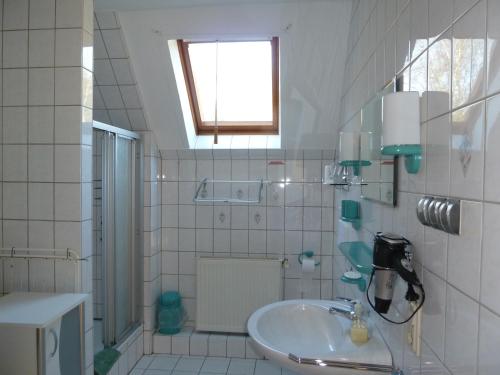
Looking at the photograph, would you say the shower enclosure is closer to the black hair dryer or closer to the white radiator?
the white radiator

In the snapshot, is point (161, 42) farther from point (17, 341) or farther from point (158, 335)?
point (158, 335)

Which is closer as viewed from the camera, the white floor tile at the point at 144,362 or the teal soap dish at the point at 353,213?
the teal soap dish at the point at 353,213

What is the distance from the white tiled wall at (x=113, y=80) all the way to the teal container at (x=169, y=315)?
1.36m

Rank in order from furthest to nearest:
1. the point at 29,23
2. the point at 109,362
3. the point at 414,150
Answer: the point at 109,362 → the point at 29,23 → the point at 414,150

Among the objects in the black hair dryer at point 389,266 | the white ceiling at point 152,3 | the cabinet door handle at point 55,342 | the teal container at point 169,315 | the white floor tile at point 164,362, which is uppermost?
the white ceiling at point 152,3

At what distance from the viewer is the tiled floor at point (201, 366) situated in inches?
97.1

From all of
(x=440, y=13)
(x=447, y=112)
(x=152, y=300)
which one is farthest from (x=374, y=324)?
(x=152, y=300)

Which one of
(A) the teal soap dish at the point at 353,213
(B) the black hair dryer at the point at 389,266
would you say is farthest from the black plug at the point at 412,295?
(A) the teal soap dish at the point at 353,213

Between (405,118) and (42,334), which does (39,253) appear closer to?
(42,334)

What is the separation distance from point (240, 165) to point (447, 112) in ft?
6.75

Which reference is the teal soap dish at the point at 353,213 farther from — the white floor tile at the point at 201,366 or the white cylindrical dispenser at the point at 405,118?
the white floor tile at the point at 201,366

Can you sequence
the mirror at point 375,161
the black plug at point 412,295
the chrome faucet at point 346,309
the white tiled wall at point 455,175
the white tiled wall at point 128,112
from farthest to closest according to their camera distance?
the white tiled wall at point 128,112
the chrome faucet at point 346,309
the mirror at point 375,161
the black plug at point 412,295
the white tiled wall at point 455,175

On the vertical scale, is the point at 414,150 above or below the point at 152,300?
above

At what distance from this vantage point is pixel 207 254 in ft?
9.48
